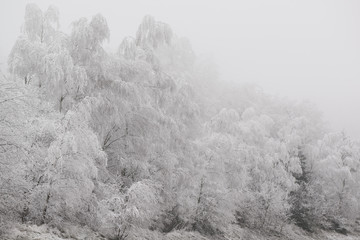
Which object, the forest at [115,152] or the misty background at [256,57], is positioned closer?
the forest at [115,152]

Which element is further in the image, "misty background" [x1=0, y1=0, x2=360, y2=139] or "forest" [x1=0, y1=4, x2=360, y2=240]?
"misty background" [x1=0, y1=0, x2=360, y2=139]

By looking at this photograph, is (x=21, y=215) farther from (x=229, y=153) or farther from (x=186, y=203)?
(x=229, y=153)

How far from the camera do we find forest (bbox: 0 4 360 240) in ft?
28.2

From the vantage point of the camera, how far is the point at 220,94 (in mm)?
40125

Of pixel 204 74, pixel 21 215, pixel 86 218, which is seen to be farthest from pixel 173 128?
pixel 204 74

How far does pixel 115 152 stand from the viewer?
1237 centimetres

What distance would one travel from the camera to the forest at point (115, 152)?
860 cm

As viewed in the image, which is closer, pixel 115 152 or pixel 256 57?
pixel 115 152

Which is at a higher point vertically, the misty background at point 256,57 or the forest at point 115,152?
the misty background at point 256,57

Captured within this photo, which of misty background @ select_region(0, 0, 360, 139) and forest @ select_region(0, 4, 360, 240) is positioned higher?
misty background @ select_region(0, 0, 360, 139)

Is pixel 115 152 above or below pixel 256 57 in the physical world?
below

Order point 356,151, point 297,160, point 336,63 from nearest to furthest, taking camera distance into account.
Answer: point 297,160, point 356,151, point 336,63

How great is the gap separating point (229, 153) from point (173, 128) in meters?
5.05

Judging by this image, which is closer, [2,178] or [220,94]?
[2,178]
